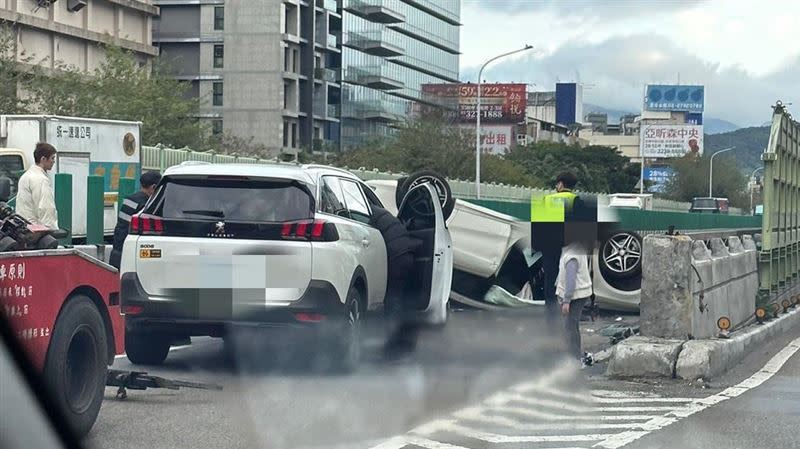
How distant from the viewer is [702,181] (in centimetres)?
12444

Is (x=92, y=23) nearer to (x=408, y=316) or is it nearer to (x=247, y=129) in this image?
(x=247, y=129)

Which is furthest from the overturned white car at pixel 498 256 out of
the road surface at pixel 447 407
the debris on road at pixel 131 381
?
the debris on road at pixel 131 381

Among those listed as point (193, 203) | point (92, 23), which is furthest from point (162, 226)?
point (92, 23)

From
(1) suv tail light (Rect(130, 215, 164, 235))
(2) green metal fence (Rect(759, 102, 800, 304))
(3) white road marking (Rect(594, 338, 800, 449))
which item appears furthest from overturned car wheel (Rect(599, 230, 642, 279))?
(1) suv tail light (Rect(130, 215, 164, 235))

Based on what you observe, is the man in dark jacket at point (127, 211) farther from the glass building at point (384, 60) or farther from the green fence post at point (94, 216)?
the glass building at point (384, 60)

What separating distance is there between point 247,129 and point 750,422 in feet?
270

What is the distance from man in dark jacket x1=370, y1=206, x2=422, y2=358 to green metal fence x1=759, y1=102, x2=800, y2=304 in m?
5.37

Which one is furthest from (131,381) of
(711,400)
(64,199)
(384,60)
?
(384,60)

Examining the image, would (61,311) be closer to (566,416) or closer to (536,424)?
(536,424)

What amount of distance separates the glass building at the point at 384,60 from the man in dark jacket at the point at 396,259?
89.7m

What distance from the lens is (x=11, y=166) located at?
2167 centimetres

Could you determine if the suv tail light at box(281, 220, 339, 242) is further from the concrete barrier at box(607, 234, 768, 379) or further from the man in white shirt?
the man in white shirt

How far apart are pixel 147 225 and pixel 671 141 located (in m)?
140

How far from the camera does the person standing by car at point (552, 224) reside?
1264cm
